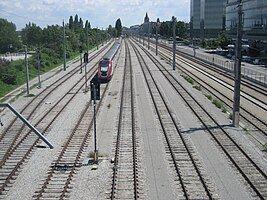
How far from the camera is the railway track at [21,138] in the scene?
52.0 ft

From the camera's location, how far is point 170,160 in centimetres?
1703

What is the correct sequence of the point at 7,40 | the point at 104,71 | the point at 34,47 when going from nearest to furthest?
the point at 104,71, the point at 34,47, the point at 7,40

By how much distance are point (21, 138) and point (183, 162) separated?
894 cm

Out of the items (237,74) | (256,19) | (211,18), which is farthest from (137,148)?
(211,18)

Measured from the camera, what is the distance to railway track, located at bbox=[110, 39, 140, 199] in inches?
545

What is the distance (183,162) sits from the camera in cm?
1680

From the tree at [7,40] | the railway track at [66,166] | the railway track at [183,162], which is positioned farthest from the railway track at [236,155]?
the tree at [7,40]

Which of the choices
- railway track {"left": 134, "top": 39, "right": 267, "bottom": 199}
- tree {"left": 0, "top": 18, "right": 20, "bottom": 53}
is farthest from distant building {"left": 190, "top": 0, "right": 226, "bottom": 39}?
railway track {"left": 134, "top": 39, "right": 267, "bottom": 199}

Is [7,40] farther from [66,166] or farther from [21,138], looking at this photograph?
[66,166]

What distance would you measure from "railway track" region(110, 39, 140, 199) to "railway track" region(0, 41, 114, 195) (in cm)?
401

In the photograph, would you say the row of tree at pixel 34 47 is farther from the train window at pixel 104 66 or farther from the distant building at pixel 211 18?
the distant building at pixel 211 18

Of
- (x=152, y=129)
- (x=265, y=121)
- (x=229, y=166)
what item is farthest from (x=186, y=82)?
(x=229, y=166)

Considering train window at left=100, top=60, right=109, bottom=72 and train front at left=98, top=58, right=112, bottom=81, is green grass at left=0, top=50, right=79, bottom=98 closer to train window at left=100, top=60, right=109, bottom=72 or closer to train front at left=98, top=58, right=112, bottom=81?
train front at left=98, top=58, right=112, bottom=81

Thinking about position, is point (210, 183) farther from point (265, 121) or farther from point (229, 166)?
point (265, 121)
